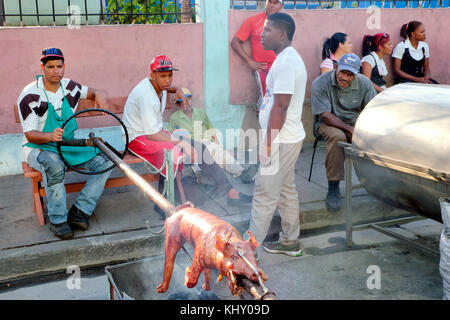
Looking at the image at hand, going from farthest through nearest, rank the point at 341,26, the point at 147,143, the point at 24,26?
the point at 341,26 < the point at 24,26 < the point at 147,143

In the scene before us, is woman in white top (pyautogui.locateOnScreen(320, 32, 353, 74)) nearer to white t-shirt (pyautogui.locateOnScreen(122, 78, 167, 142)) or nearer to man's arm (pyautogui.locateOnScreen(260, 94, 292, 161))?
white t-shirt (pyautogui.locateOnScreen(122, 78, 167, 142))

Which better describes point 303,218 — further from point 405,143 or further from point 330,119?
point 405,143

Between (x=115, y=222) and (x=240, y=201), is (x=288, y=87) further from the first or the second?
(x=115, y=222)

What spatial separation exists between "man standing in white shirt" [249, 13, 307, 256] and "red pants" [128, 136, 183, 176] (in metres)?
0.94

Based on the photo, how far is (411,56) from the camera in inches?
324

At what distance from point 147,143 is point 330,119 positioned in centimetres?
203

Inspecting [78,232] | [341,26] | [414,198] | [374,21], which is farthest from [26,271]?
[374,21]

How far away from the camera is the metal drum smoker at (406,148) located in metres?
3.78

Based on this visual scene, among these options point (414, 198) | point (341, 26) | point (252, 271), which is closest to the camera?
point (252, 271)

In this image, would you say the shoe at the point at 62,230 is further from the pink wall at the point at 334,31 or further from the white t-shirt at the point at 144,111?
the pink wall at the point at 334,31

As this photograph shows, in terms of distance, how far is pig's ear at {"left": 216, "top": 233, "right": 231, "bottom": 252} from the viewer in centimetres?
200

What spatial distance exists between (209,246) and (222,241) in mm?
177

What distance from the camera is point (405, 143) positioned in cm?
404

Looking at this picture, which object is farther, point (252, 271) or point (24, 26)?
point (24, 26)
